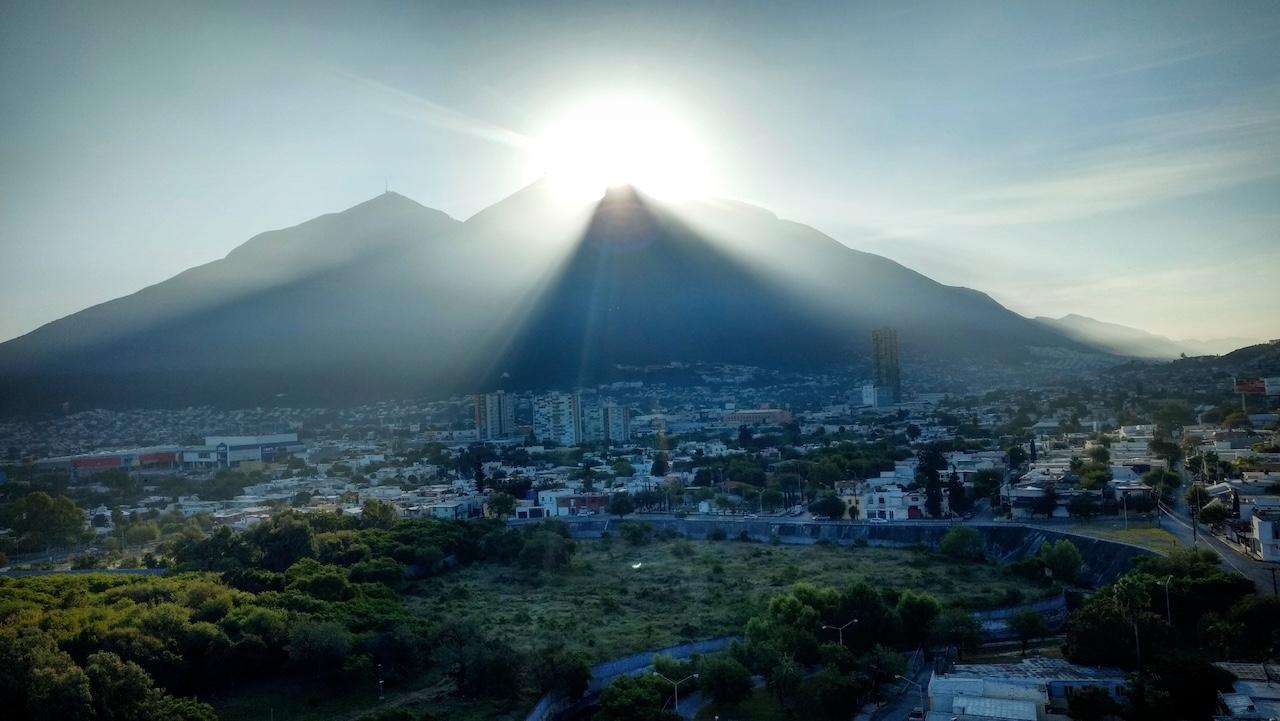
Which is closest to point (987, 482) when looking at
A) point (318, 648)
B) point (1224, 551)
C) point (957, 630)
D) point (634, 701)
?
point (1224, 551)

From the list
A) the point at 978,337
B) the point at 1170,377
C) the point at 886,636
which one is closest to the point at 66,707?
the point at 886,636

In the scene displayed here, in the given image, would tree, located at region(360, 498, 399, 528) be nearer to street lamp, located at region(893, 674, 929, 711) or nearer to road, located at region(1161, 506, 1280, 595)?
street lamp, located at region(893, 674, 929, 711)

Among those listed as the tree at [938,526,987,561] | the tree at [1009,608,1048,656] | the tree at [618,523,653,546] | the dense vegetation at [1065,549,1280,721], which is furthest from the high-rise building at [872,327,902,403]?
the tree at [1009,608,1048,656]

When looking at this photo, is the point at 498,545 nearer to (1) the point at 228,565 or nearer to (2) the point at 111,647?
(1) the point at 228,565

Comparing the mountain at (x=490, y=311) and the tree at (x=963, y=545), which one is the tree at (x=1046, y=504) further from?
the mountain at (x=490, y=311)

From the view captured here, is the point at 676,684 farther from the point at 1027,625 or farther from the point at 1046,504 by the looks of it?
the point at 1046,504

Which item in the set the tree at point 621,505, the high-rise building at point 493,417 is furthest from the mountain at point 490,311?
the tree at point 621,505
